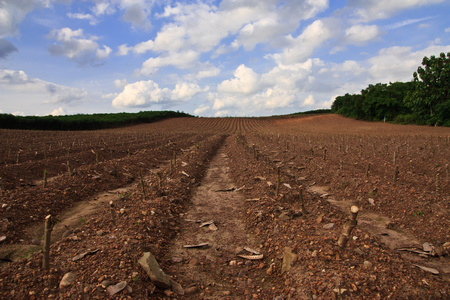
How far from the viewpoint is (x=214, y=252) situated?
18.7ft

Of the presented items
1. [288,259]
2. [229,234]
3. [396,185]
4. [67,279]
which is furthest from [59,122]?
[288,259]

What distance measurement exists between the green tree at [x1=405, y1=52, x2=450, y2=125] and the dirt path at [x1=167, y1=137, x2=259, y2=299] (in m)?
47.6

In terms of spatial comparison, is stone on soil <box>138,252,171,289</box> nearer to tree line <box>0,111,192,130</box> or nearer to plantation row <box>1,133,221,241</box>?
plantation row <box>1,133,221,241</box>

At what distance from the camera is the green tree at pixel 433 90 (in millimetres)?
42281

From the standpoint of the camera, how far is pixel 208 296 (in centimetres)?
436

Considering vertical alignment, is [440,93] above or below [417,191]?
above

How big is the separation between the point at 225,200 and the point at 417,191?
18.8ft

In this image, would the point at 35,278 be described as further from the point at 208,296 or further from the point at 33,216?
the point at 33,216

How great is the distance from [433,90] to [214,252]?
170 ft

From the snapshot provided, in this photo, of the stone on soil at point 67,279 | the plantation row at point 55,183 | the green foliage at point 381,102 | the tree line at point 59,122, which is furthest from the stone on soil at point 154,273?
the green foliage at point 381,102

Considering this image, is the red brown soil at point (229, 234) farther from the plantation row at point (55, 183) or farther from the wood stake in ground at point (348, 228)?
the wood stake in ground at point (348, 228)

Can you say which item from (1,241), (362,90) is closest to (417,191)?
(1,241)

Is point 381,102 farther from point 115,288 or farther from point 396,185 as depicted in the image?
point 115,288

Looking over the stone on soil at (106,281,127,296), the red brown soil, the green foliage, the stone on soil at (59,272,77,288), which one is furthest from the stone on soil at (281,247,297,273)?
the green foliage
